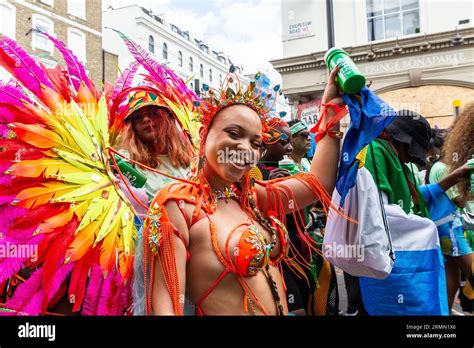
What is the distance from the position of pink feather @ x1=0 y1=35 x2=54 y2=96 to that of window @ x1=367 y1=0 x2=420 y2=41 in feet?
21.4

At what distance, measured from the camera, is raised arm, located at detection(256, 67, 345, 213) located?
146cm

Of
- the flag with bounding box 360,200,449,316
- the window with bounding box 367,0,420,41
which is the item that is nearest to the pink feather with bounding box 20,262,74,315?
the flag with bounding box 360,200,449,316

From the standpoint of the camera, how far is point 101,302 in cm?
143

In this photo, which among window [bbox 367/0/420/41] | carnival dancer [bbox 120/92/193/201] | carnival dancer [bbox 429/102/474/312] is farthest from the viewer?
window [bbox 367/0/420/41]

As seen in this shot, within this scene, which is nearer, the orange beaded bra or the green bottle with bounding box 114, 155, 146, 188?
the orange beaded bra

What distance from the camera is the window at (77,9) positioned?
10.3 feet

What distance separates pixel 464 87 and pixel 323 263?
5.58 m

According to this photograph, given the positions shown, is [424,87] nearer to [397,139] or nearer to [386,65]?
[386,65]

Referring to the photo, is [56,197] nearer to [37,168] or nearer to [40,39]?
[37,168]

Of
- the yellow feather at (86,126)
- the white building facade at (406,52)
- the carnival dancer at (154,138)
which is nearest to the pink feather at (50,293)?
the yellow feather at (86,126)
